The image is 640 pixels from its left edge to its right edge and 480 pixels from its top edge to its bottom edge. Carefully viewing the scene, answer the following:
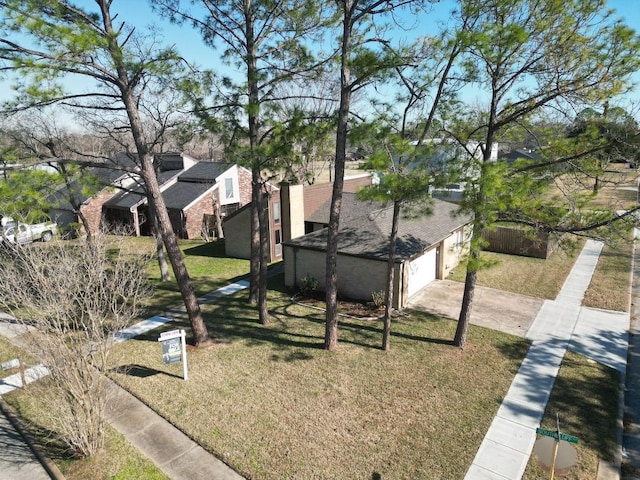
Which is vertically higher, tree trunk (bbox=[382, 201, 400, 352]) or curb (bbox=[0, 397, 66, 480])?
tree trunk (bbox=[382, 201, 400, 352])

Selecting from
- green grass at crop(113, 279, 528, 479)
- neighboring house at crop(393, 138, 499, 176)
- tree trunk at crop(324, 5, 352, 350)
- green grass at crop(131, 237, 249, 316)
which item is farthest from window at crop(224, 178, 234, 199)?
neighboring house at crop(393, 138, 499, 176)

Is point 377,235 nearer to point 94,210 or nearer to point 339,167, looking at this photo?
point 339,167

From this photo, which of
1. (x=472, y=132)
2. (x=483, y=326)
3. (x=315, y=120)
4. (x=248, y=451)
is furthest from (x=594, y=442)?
(x=315, y=120)

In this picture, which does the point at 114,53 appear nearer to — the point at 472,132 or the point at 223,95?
the point at 223,95

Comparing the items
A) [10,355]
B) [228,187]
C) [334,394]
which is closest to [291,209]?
[228,187]

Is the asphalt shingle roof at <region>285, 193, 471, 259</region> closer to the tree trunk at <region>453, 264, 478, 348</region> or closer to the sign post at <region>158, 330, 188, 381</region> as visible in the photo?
the tree trunk at <region>453, 264, 478, 348</region>

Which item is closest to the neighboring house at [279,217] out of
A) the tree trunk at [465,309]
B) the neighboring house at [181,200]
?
the neighboring house at [181,200]
